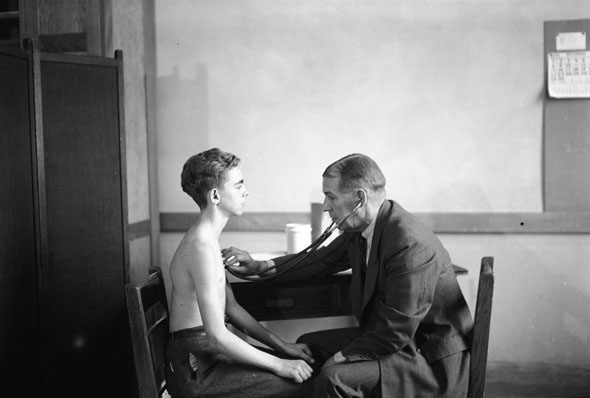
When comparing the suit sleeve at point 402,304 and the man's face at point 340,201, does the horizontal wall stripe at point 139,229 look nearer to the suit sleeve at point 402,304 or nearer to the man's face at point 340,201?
the man's face at point 340,201

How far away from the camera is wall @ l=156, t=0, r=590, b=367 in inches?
133

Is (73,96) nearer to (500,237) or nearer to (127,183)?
(127,183)

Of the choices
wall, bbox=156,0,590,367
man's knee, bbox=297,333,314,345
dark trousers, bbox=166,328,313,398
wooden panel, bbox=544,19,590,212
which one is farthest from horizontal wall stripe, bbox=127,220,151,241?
wooden panel, bbox=544,19,590,212

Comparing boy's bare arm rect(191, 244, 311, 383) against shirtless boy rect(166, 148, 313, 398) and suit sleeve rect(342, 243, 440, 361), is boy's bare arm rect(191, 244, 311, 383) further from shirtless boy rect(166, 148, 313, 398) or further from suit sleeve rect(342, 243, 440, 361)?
suit sleeve rect(342, 243, 440, 361)

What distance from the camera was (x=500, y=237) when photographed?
343cm

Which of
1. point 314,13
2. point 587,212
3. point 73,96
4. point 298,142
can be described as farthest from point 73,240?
point 587,212

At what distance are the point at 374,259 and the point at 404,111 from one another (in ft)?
4.99

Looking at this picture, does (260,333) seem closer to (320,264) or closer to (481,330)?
(320,264)

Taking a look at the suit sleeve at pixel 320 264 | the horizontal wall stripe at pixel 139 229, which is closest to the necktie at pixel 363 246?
the suit sleeve at pixel 320 264

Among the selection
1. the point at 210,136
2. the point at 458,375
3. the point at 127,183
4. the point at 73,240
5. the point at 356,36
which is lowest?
the point at 458,375

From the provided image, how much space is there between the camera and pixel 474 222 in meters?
3.41

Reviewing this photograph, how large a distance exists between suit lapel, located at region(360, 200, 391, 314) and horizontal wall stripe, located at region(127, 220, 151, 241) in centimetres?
153

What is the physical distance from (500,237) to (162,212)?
1.90m

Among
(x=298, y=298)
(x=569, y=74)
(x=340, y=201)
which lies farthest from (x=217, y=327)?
(x=569, y=74)
